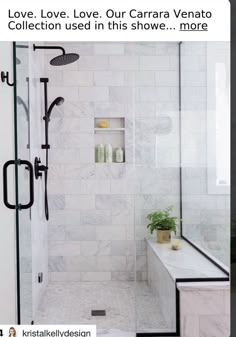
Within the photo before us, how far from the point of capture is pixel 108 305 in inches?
73.5

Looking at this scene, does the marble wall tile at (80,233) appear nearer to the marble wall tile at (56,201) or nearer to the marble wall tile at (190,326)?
the marble wall tile at (56,201)

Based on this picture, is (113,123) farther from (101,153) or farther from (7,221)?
(7,221)

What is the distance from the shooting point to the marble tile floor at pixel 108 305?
1659mm

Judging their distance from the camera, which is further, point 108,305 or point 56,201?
point 56,201

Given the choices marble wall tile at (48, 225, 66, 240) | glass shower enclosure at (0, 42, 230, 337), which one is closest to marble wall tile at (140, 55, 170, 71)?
glass shower enclosure at (0, 42, 230, 337)

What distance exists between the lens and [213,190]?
1451mm

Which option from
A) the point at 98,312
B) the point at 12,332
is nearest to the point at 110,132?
the point at 98,312

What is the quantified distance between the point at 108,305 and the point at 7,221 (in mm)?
810

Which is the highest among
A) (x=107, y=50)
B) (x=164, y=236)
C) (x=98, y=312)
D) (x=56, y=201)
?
(x=107, y=50)

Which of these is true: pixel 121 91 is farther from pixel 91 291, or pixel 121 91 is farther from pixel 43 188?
pixel 91 291

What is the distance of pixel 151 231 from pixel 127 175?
0.48 m

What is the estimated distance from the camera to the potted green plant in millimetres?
1667
